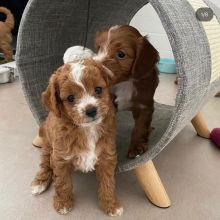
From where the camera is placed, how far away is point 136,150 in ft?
5.92

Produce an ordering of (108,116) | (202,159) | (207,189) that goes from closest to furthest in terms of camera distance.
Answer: (108,116) → (207,189) → (202,159)

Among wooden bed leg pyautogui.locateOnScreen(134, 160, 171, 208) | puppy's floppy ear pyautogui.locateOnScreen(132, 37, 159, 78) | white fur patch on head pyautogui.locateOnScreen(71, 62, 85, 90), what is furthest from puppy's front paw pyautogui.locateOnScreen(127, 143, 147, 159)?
white fur patch on head pyautogui.locateOnScreen(71, 62, 85, 90)

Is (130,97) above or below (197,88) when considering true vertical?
below

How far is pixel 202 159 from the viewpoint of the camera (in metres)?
2.14

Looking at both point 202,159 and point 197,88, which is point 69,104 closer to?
point 197,88

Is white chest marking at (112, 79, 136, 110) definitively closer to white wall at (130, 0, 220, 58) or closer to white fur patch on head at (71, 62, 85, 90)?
white fur patch on head at (71, 62, 85, 90)

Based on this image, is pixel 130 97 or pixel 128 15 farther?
pixel 128 15

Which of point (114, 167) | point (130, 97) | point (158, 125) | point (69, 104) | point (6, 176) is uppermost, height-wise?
point (69, 104)

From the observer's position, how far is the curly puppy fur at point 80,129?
1343 mm

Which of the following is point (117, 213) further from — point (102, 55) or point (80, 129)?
point (102, 55)

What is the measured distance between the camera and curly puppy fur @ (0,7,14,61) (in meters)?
3.97

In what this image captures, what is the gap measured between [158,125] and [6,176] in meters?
0.99

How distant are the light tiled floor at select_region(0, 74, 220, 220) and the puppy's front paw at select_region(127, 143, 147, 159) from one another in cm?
18

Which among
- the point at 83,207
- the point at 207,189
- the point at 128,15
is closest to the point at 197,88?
the point at 207,189
